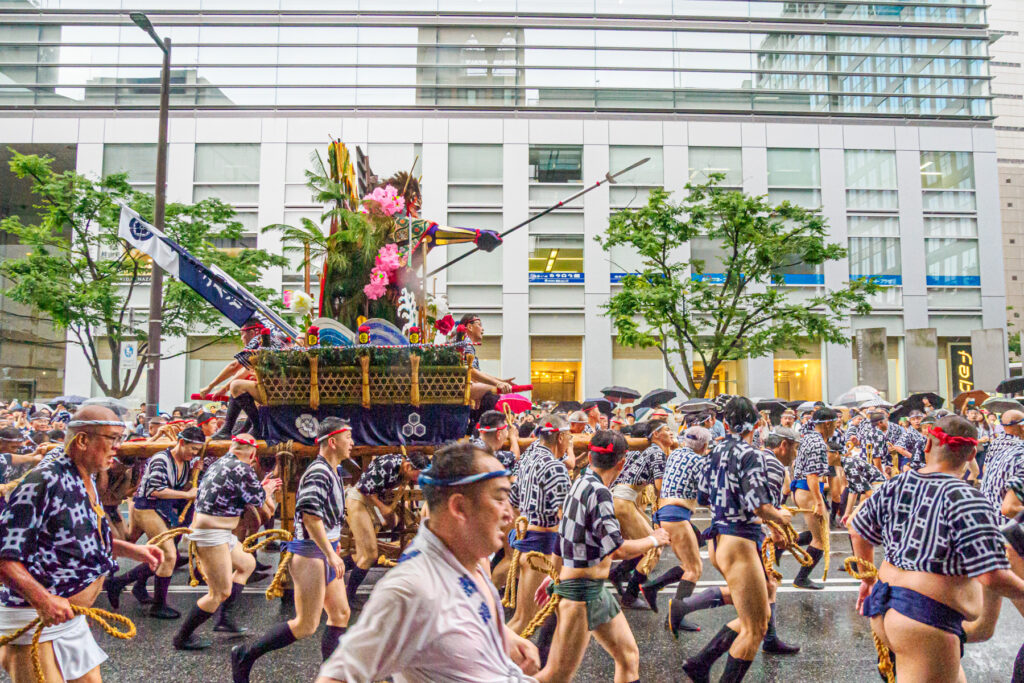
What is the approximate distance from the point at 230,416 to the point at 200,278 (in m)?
1.43

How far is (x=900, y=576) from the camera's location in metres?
3.88

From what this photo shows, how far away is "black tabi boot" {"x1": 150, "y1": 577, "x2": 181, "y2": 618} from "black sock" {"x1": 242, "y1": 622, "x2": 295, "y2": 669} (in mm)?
2837

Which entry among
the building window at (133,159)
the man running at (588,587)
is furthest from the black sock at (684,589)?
the building window at (133,159)

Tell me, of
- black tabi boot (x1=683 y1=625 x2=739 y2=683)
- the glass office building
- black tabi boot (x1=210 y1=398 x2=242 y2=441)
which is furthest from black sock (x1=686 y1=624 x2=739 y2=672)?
the glass office building

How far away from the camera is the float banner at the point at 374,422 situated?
23.2ft

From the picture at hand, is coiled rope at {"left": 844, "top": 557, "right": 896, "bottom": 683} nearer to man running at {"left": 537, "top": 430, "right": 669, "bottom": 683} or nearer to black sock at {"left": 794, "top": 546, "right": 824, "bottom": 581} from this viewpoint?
man running at {"left": 537, "top": 430, "right": 669, "bottom": 683}

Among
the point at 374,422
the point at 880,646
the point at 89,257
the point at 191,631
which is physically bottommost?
the point at 191,631

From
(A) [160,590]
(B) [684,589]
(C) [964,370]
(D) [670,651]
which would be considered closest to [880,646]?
(D) [670,651]

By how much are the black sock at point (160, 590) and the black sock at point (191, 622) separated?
120 cm

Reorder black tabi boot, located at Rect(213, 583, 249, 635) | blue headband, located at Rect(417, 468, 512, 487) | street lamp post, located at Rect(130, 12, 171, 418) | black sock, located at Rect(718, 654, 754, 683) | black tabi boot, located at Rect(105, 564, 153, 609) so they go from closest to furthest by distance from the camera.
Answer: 1. blue headband, located at Rect(417, 468, 512, 487)
2. black sock, located at Rect(718, 654, 754, 683)
3. black tabi boot, located at Rect(213, 583, 249, 635)
4. black tabi boot, located at Rect(105, 564, 153, 609)
5. street lamp post, located at Rect(130, 12, 171, 418)

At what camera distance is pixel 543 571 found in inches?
207

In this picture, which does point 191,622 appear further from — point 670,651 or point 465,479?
point 465,479

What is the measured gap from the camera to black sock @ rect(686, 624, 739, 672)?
5.18m

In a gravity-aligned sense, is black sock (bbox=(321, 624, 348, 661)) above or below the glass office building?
below
